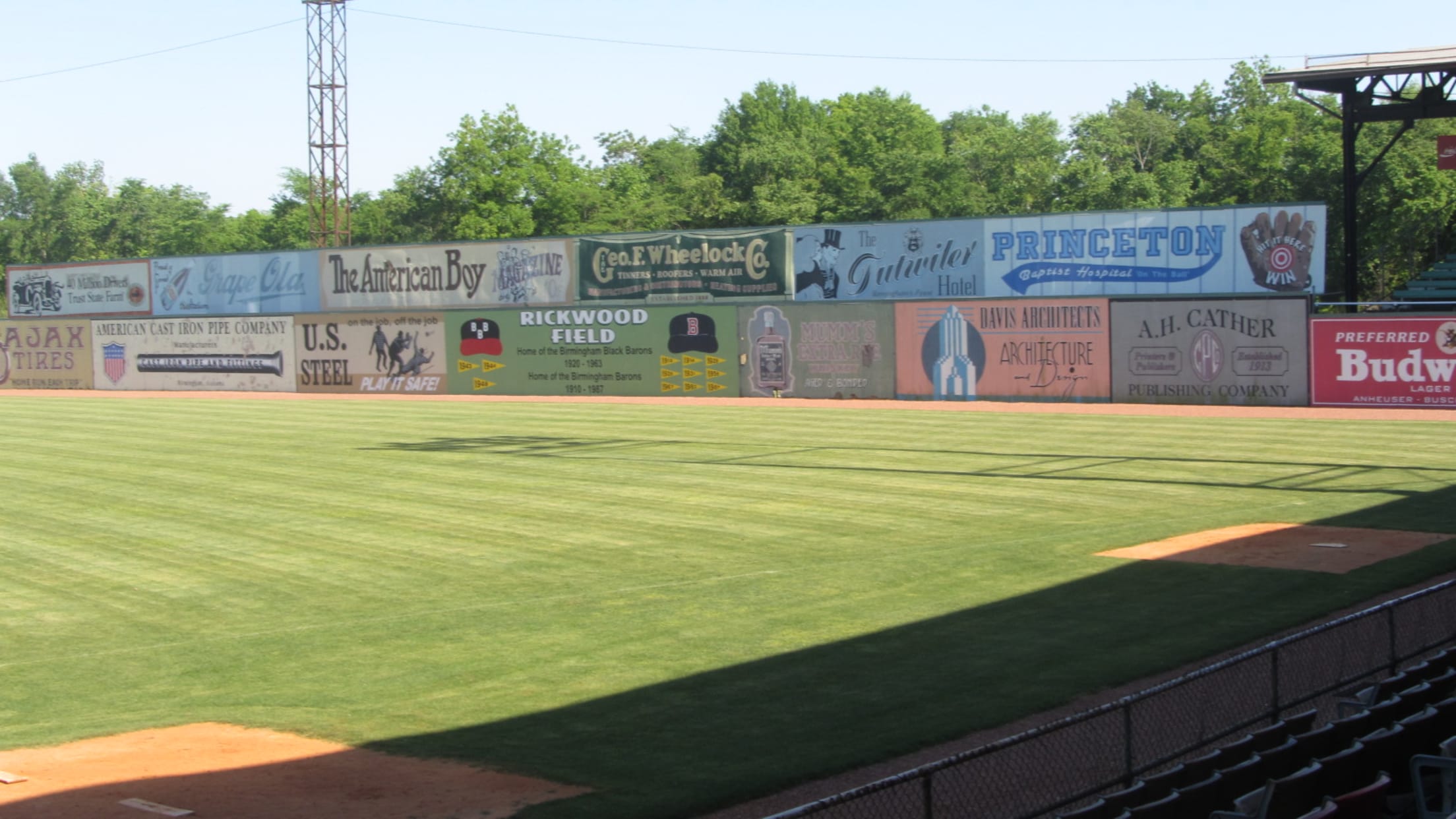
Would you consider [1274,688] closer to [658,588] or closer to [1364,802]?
[1364,802]

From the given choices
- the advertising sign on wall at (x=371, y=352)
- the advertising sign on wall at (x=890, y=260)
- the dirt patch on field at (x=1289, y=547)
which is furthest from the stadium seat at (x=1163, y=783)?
the advertising sign on wall at (x=371, y=352)

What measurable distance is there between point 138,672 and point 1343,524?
1563 centimetres

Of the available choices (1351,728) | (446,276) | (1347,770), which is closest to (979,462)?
(1351,728)

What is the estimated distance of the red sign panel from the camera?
3544cm

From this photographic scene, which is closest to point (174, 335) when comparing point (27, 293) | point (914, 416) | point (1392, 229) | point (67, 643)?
point (27, 293)

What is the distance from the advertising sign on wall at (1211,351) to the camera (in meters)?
37.8

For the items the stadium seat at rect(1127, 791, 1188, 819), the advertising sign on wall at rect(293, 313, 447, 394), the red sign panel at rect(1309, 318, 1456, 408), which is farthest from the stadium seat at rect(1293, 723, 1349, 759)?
the advertising sign on wall at rect(293, 313, 447, 394)

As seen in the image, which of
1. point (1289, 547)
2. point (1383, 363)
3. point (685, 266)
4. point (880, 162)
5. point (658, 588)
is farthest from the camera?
point (880, 162)

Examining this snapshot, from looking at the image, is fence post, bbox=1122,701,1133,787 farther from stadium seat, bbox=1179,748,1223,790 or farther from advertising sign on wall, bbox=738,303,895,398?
advertising sign on wall, bbox=738,303,895,398

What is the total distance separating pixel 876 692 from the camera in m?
11.8

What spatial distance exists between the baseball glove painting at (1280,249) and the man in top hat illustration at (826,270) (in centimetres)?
1330

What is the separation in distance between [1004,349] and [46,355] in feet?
147

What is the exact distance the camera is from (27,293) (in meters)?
66.4

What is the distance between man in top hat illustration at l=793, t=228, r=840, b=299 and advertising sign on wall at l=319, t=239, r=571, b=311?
31.6ft
